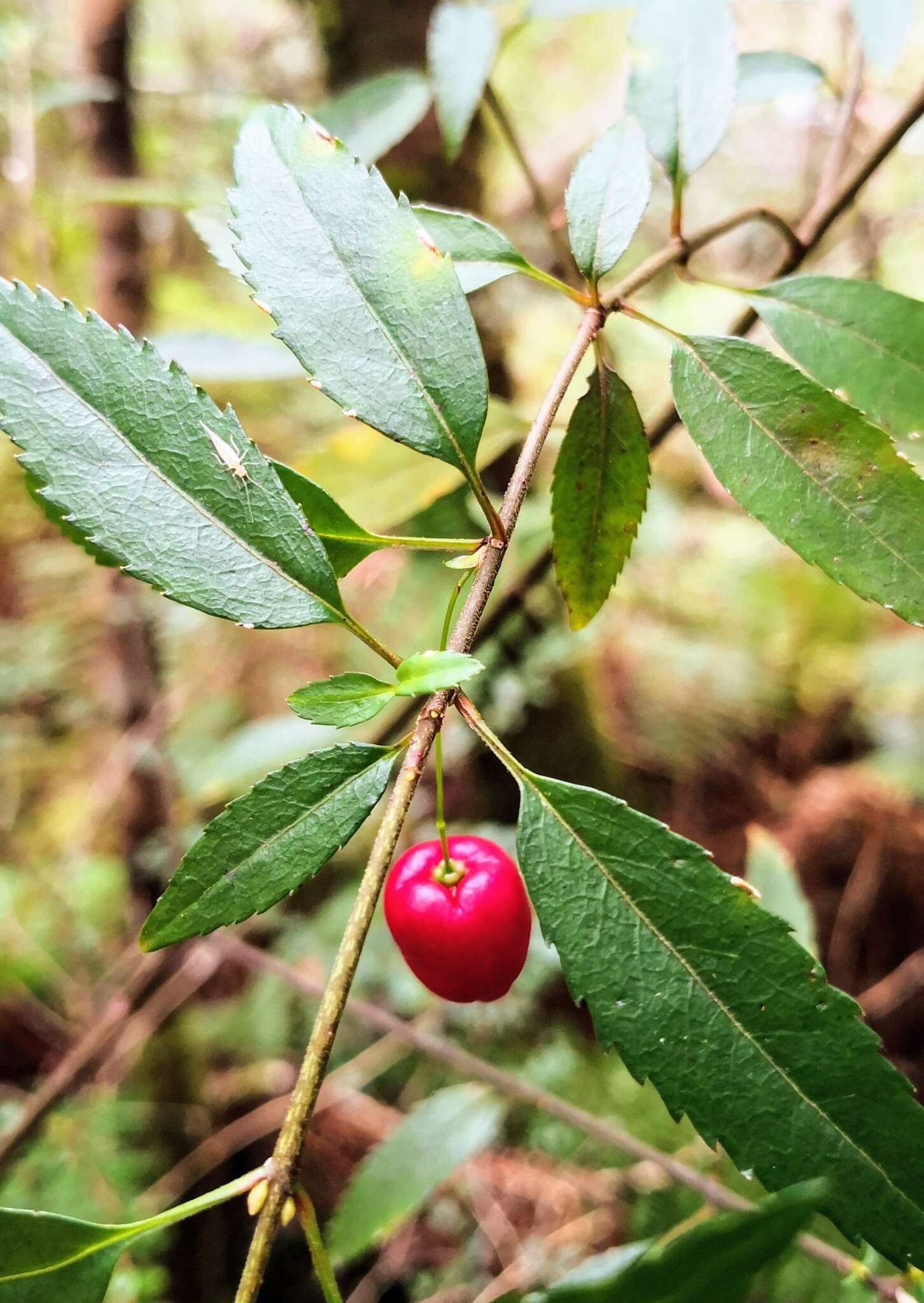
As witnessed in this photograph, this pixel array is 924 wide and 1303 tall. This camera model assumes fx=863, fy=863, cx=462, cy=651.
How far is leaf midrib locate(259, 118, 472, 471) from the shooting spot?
→ 0.46 metres

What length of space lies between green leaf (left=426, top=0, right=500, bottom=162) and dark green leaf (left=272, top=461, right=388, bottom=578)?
466mm

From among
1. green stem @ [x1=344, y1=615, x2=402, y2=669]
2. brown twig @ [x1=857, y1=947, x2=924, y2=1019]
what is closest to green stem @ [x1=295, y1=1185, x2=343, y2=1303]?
green stem @ [x1=344, y1=615, x2=402, y2=669]

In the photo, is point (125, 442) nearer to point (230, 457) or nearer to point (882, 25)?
point (230, 457)

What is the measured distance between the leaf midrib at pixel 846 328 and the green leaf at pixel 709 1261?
485 millimetres

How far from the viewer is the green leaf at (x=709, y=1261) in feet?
0.84

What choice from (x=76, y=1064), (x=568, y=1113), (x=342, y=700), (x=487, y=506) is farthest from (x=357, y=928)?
(x=76, y=1064)

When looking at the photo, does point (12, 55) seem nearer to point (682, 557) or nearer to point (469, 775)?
point (469, 775)

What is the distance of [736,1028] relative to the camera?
393mm

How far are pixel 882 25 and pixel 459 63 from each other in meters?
0.37

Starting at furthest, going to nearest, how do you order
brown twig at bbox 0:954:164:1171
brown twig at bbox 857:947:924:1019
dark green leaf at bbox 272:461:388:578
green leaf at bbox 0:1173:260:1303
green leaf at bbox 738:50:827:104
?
brown twig at bbox 857:947:924:1019 → brown twig at bbox 0:954:164:1171 → green leaf at bbox 738:50:827:104 → dark green leaf at bbox 272:461:388:578 → green leaf at bbox 0:1173:260:1303

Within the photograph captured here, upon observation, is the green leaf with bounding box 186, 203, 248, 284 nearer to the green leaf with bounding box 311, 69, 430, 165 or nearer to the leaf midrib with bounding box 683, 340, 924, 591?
the green leaf with bounding box 311, 69, 430, 165

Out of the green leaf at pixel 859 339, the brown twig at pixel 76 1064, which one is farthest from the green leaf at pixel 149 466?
the brown twig at pixel 76 1064

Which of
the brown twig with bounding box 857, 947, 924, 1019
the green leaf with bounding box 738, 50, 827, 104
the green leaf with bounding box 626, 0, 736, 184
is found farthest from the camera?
the brown twig with bounding box 857, 947, 924, 1019

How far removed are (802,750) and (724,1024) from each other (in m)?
1.92
